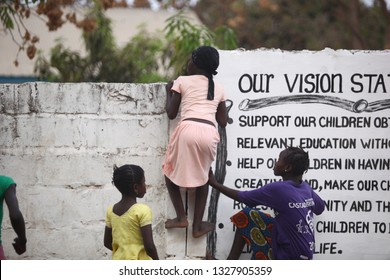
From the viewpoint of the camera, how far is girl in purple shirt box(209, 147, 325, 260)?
4.82 meters

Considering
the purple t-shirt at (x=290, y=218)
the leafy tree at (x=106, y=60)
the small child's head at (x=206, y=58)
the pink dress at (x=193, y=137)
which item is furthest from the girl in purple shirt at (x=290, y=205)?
the leafy tree at (x=106, y=60)

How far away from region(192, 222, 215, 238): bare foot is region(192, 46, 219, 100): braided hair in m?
0.94

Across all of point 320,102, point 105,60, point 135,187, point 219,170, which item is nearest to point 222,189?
point 219,170

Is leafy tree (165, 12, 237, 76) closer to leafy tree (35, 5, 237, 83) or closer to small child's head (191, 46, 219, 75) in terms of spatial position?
leafy tree (35, 5, 237, 83)

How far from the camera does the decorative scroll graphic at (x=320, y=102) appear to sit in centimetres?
546

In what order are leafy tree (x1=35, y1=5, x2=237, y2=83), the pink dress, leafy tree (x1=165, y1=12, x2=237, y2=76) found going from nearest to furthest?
the pink dress, leafy tree (x1=165, y1=12, x2=237, y2=76), leafy tree (x1=35, y1=5, x2=237, y2=83)

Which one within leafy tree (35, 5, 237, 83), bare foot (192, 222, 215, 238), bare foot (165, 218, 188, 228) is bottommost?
bare foot (192, 222, 215, 238)

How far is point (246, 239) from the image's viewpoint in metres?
Answer: 5.36

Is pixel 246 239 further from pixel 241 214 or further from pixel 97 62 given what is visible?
pixel 97 62

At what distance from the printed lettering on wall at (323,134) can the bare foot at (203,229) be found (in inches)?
5.3

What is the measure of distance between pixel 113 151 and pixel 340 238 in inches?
72.4

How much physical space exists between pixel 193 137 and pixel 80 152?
3.07ft

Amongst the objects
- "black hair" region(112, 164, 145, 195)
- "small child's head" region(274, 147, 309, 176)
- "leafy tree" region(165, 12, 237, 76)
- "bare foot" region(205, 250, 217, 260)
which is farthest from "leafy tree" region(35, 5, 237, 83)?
"black hair" region(112, 164, 145, 195)
